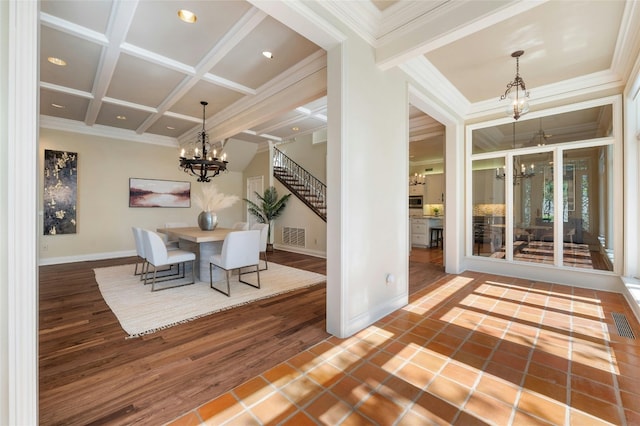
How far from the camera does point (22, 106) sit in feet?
3.59

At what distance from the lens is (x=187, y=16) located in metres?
2.62

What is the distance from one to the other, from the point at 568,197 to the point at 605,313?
1985 millimetres

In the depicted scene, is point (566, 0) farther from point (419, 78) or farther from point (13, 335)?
point (13, 335)

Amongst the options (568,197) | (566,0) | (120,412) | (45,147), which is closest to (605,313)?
(568,197)

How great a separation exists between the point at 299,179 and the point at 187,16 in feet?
22.4

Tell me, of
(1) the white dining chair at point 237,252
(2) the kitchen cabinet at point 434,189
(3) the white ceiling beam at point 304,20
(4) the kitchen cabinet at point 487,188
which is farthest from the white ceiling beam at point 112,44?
(2) the kitchen cabinet at point 434,189

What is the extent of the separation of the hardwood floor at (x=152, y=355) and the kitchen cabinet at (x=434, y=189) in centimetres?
737

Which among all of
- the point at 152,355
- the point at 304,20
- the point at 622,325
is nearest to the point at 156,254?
the point at 152,355

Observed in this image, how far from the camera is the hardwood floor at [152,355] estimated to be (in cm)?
163

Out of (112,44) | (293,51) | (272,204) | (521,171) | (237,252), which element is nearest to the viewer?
(112,44)

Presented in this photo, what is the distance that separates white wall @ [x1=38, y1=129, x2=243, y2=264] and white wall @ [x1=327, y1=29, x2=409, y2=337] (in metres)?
6.23

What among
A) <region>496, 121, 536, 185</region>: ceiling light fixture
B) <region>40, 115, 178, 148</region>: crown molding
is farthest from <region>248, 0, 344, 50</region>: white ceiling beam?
<region>40, 115, 178, 148</region>: crown molding

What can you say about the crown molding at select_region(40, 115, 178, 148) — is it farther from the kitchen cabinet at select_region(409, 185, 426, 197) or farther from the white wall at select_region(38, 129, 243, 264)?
the kitchen cabinet at select_region(409, 185, 426, 197)

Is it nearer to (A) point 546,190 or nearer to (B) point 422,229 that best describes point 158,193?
(B) point 422,229
